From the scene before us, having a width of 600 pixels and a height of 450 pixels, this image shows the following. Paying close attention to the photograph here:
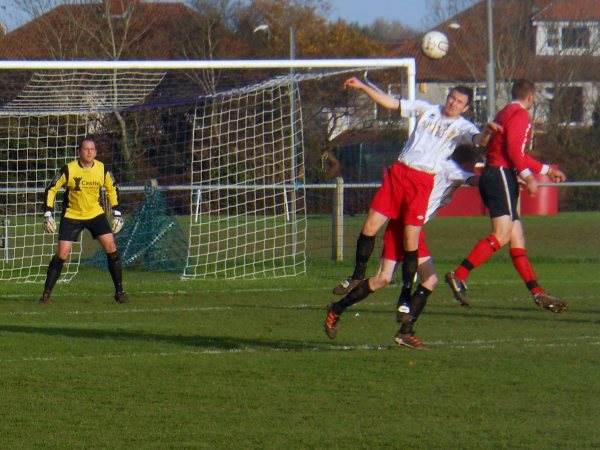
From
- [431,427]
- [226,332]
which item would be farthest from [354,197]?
[431,427]

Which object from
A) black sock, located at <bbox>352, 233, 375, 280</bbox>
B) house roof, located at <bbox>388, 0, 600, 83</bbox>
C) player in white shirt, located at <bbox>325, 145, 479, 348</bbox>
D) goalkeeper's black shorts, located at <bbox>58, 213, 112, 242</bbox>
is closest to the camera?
player in white shirt, located at <bbox>325, 145, 479, 348</bbox>

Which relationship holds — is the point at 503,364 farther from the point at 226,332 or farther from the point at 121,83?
the point at 121,83

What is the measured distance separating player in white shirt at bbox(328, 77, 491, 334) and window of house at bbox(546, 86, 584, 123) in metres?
40.2

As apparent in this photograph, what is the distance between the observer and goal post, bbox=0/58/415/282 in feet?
53.0

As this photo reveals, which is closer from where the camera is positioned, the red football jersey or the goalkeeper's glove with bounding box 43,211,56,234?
the red football jersey

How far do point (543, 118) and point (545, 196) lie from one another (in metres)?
14.0

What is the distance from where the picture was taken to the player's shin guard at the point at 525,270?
984 centimetres

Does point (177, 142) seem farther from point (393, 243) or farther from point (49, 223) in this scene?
point (393, 243)

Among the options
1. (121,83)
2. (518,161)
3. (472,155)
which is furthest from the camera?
(121,83)

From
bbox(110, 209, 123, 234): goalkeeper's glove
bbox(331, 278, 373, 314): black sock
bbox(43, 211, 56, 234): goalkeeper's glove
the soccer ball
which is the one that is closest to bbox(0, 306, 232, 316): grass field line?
bbox(43, 211, 56, 234): goalkeeper's glove

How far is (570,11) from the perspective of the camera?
2077 inches

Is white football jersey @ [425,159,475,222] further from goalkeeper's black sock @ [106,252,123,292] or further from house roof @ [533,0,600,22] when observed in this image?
house roof @ [533,0,600,22]

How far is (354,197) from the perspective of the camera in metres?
27.3

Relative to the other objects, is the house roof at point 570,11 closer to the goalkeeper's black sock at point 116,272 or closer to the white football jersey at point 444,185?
the goalkeeper's black sock at point 116,272
